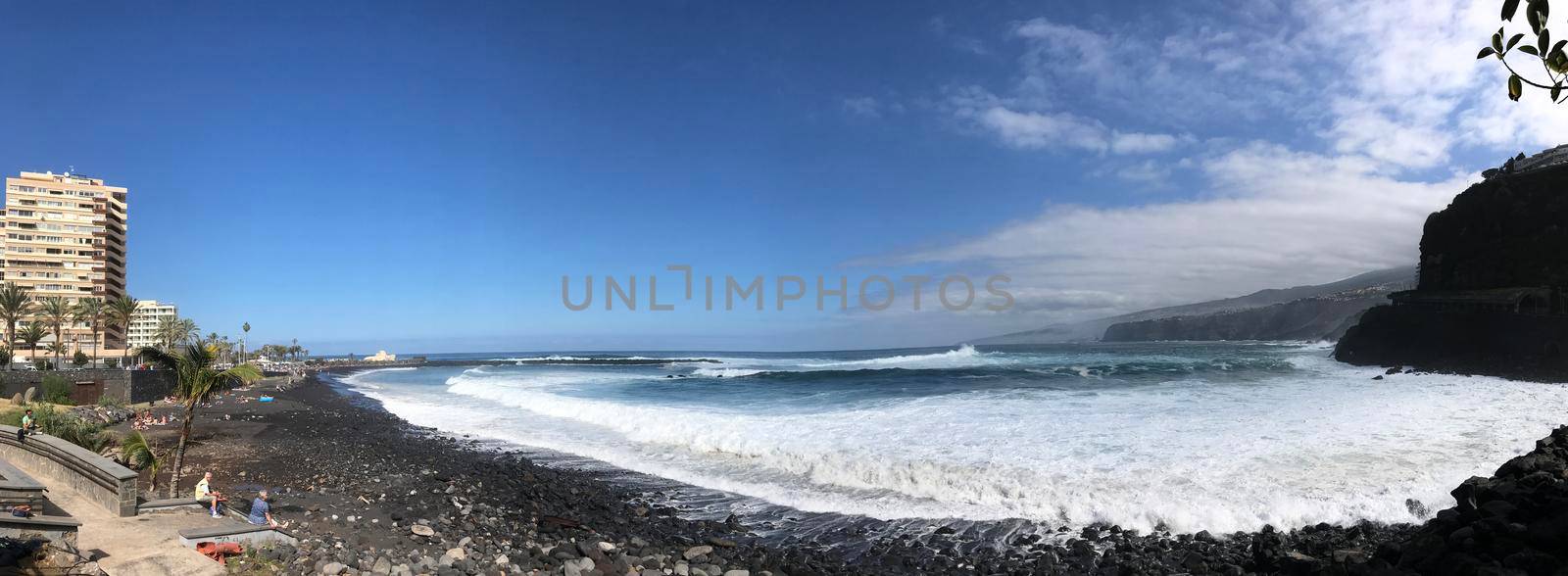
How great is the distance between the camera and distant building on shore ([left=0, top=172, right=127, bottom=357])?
66250mm

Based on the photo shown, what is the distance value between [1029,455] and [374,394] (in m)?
39.4

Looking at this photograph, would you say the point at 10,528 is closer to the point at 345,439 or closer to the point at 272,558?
the point at 272,558

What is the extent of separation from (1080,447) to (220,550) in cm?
1443

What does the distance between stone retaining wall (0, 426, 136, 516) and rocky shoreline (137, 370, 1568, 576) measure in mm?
1959

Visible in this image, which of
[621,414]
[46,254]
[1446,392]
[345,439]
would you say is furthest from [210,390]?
[46,254]

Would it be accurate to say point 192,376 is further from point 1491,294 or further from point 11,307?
point 1491,294

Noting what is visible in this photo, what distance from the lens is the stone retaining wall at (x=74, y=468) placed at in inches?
347

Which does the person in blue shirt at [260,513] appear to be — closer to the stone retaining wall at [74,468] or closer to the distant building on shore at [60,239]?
the stone retaining wall at [74,468]

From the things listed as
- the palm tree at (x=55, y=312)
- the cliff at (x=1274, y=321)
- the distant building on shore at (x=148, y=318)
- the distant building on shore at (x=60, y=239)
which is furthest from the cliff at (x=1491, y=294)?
the distant building on shore at (x=148, y=318)

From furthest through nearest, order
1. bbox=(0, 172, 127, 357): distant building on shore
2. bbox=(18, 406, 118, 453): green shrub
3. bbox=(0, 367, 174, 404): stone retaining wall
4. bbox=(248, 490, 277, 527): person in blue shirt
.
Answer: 1. bbox=(0, 172, 127, 357): distant building on shore
2. bbox=(0, 367, 174, 404): stone retaining wall
3. bbox=(18, 406, 118, 453): green shrub
4. bbox=(248, 490, 277, 527): person in blue shirt

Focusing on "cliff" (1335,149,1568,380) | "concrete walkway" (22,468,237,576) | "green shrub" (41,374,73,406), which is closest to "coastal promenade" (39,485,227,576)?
"concrete walkway" (22,468,237,576)

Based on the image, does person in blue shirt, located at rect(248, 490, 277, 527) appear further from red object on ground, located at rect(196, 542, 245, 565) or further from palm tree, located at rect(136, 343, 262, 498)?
palm tree, located at rect(136, 343, 262, 498)

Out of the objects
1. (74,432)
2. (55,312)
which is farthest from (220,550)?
(55,312)

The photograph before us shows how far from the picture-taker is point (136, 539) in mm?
7859
